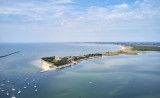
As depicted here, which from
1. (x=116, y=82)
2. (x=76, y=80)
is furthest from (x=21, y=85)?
(x=116, y=82)

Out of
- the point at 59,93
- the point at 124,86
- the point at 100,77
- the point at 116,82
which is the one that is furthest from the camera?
the point at 100,77

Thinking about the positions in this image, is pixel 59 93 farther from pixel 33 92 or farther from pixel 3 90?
pixel 3 90

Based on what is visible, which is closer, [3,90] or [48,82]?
[3,90]

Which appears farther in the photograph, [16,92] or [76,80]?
[76,80]

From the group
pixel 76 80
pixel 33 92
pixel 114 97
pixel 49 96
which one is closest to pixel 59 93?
pixel 49 96

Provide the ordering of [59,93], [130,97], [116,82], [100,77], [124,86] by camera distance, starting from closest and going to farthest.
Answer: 1. [130,97]
2. [59,93]
3. [124,86]
4. [116,82]
5. [100,77]

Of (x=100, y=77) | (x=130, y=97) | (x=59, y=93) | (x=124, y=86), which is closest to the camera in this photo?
(x=130, y=97)

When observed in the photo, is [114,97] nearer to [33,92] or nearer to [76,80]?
[76,80]
